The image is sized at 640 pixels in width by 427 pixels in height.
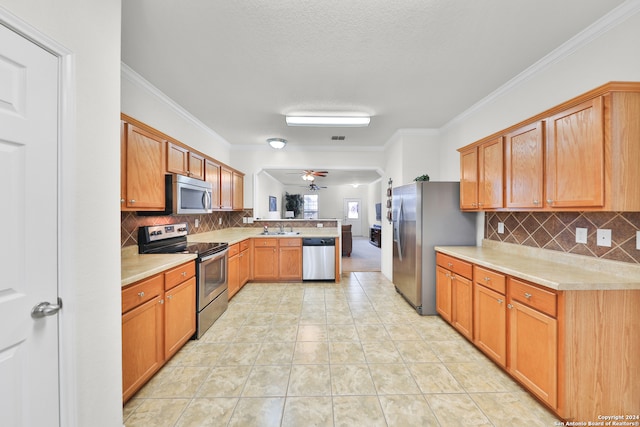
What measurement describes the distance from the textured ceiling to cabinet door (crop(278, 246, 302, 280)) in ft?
7.64

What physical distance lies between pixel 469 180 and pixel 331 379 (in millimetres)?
2452

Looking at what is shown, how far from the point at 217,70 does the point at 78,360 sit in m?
2.34

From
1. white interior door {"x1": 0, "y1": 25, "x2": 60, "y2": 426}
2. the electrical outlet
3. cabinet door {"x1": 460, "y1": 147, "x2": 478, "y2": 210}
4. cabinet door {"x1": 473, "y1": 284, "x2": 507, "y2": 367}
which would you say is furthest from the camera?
cabinet door {"x1": 460, "y1": 147, "x2": 478, "y2": 210}

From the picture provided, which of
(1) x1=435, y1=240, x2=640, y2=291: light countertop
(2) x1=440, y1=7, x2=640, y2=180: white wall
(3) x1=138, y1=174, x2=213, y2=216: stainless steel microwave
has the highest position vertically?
(2) x1=440, y1=7, x2=640, y2=180: white wall

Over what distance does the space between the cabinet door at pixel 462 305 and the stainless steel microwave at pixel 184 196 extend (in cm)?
296

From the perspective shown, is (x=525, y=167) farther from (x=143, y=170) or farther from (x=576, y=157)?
(x=143, y=170)

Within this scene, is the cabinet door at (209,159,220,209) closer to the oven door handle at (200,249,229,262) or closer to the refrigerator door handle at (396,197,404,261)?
the oven door handle at (200,249,229,262)

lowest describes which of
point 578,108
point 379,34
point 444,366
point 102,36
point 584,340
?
point 444,366

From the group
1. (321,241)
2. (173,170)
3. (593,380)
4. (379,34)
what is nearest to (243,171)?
(321,241)

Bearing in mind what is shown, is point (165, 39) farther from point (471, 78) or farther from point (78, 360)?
point (471, 78)

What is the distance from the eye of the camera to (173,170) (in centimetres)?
260

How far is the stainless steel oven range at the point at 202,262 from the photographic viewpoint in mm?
2533

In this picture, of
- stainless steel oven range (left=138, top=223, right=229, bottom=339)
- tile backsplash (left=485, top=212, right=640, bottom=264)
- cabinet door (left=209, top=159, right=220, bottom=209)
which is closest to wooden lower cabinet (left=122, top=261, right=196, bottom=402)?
stainless steel oven range (left=138, top=223, right=229, bottom=339)

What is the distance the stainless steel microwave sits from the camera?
2500mm
